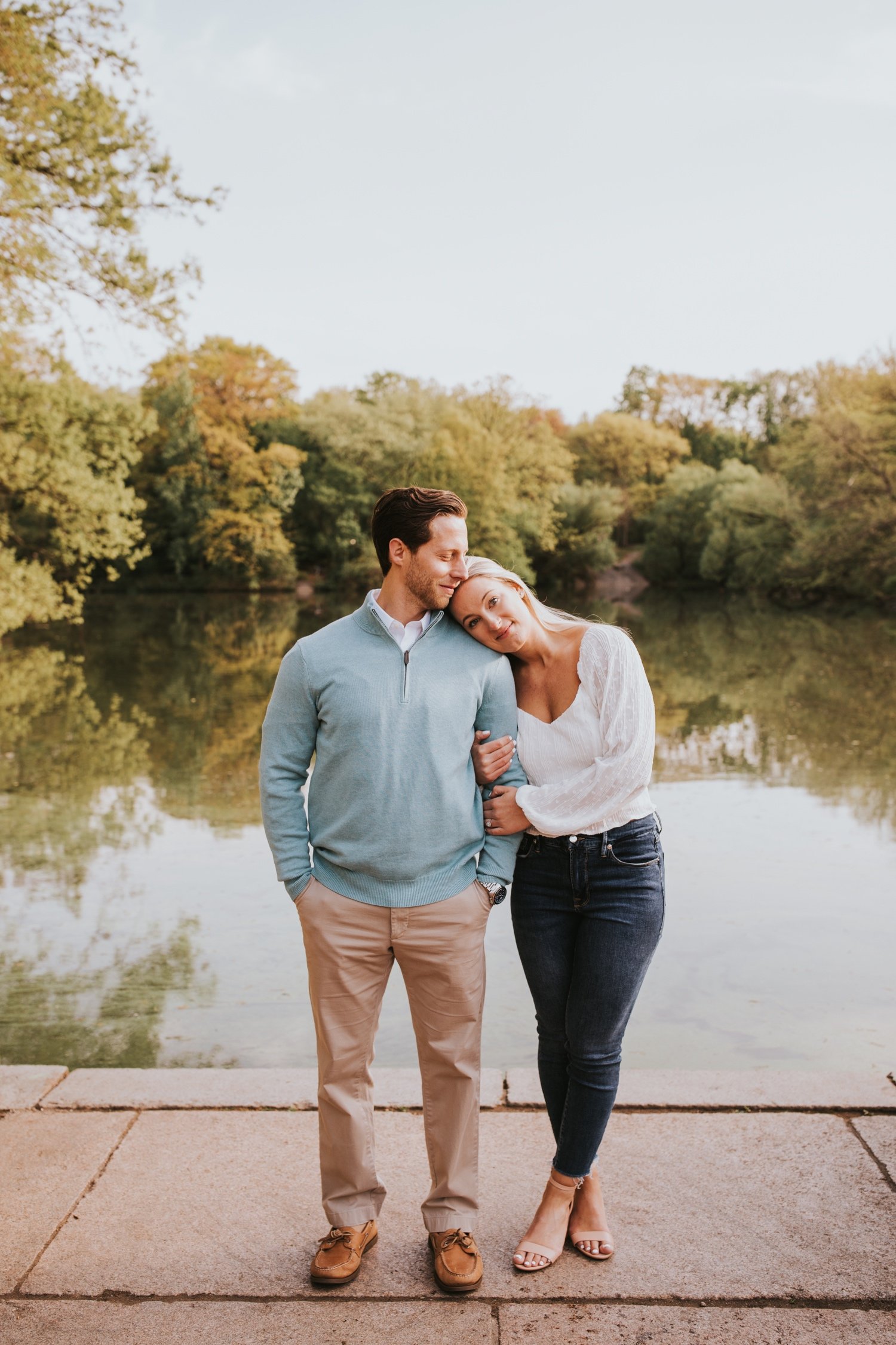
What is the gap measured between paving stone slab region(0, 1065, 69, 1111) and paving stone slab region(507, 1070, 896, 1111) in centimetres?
142

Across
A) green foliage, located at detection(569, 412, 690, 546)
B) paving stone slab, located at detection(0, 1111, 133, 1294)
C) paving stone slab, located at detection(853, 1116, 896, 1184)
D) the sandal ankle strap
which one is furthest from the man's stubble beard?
green foliage, located at detection(569, 412, 690, 546)

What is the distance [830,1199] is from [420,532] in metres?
1.92

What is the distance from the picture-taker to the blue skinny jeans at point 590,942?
2.54 metres

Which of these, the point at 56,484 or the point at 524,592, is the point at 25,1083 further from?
the point at 56,484

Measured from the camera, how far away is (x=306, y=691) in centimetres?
254

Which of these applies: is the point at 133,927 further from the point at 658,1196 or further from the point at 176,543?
the point at 176,543

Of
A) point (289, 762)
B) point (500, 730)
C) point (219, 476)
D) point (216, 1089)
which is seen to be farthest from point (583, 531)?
point (289, 762)

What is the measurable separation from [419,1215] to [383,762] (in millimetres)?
1181

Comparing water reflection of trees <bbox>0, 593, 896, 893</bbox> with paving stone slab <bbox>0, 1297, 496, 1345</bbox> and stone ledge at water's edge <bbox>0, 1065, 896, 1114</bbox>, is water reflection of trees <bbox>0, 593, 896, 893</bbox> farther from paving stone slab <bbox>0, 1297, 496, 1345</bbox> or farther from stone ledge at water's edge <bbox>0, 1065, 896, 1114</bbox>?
paving stone slab <bbox>0, 1297, 496, 1345</bbox>

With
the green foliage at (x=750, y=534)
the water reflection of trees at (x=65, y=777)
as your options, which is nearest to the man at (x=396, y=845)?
the water reflection of trees at (x=65, y=777)

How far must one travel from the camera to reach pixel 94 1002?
5.24 meters

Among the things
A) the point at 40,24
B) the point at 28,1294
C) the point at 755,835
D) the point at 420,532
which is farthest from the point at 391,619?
the point at 40,24

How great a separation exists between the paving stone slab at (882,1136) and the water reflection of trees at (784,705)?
20.7ft

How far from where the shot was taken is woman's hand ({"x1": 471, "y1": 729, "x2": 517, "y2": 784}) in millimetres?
2582
